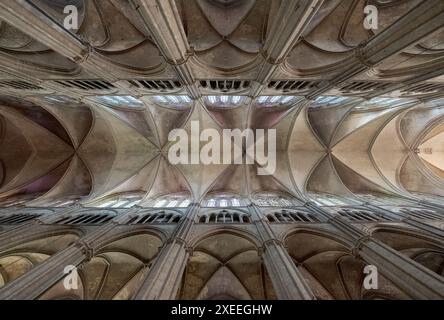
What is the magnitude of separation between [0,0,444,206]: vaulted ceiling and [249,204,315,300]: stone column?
640 centimetres

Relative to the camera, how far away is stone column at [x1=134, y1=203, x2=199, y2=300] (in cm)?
570

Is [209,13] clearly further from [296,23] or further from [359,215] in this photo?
[359,215]

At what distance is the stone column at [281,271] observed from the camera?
557 cm

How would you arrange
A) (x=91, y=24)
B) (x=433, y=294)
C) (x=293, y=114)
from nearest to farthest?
(x=433, y=294), (x=91, y=24), (x=293, y=114)

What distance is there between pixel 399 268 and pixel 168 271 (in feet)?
21.5

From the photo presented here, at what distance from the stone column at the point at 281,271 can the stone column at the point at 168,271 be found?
9.14 feet

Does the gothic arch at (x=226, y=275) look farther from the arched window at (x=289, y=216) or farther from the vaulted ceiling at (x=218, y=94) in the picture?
the vaulted ceiling at (x=218, y=94)

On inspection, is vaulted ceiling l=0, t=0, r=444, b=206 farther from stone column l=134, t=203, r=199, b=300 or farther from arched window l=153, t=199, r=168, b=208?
stone column l=134, t=203, r=199, b=300

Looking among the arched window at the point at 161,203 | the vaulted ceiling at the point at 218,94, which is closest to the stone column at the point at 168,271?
the arched window at the point at 161,203

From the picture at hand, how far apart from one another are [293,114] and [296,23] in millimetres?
9223

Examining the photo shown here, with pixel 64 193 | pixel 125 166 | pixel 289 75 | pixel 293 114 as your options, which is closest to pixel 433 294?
pixel 289 75

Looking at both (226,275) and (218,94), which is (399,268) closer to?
(226,275)

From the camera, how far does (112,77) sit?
9391 mm

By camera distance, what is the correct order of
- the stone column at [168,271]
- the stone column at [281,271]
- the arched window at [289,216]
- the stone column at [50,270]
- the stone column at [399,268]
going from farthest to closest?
the arched window at [289,216] → the stone column at [50,270] → the stone column at [168,271] → the stone column at [281,271] → the stone column at [399,268]
